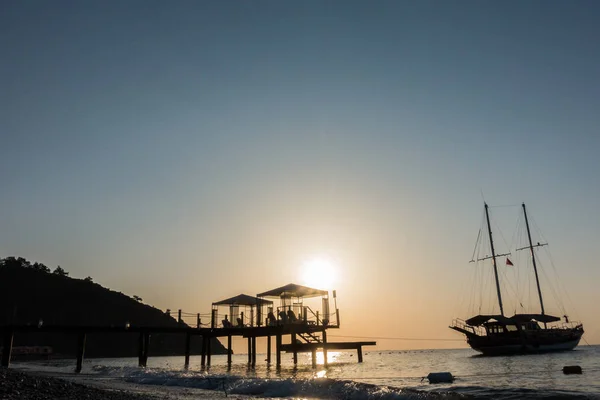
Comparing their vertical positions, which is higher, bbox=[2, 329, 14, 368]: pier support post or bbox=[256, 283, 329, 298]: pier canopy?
bbox=[256, 283, 329, 298]: pier canopy

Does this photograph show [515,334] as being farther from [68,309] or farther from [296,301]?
[68,309]

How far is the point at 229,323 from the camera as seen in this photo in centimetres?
4319

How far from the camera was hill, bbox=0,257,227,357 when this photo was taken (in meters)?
110

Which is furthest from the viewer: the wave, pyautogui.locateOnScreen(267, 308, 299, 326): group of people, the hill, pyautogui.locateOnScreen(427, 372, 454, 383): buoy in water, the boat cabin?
the hill

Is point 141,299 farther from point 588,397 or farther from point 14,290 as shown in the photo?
point 588,397

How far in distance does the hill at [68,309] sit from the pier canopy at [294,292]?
86454 millimetres

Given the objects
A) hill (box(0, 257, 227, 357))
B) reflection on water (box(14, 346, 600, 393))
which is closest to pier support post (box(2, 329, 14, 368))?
reflection on water (box(14, 346, 600, 393))

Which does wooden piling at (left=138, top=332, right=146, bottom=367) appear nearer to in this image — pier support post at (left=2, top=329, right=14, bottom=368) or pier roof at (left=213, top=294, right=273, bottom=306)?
pier roof at (left=213, top=294, right=273, bottom=306)

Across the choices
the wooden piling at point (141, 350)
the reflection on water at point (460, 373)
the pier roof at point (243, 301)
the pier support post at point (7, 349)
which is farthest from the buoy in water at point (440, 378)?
the pier support post at point (7, 349)

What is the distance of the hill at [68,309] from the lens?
11000cm

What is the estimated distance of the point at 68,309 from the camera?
120500 millimetres

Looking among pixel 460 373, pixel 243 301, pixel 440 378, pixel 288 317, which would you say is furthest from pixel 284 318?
pixel 460 373

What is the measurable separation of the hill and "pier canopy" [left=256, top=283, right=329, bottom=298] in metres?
86.5

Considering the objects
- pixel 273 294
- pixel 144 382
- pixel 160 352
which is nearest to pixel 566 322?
pixel 273 294
